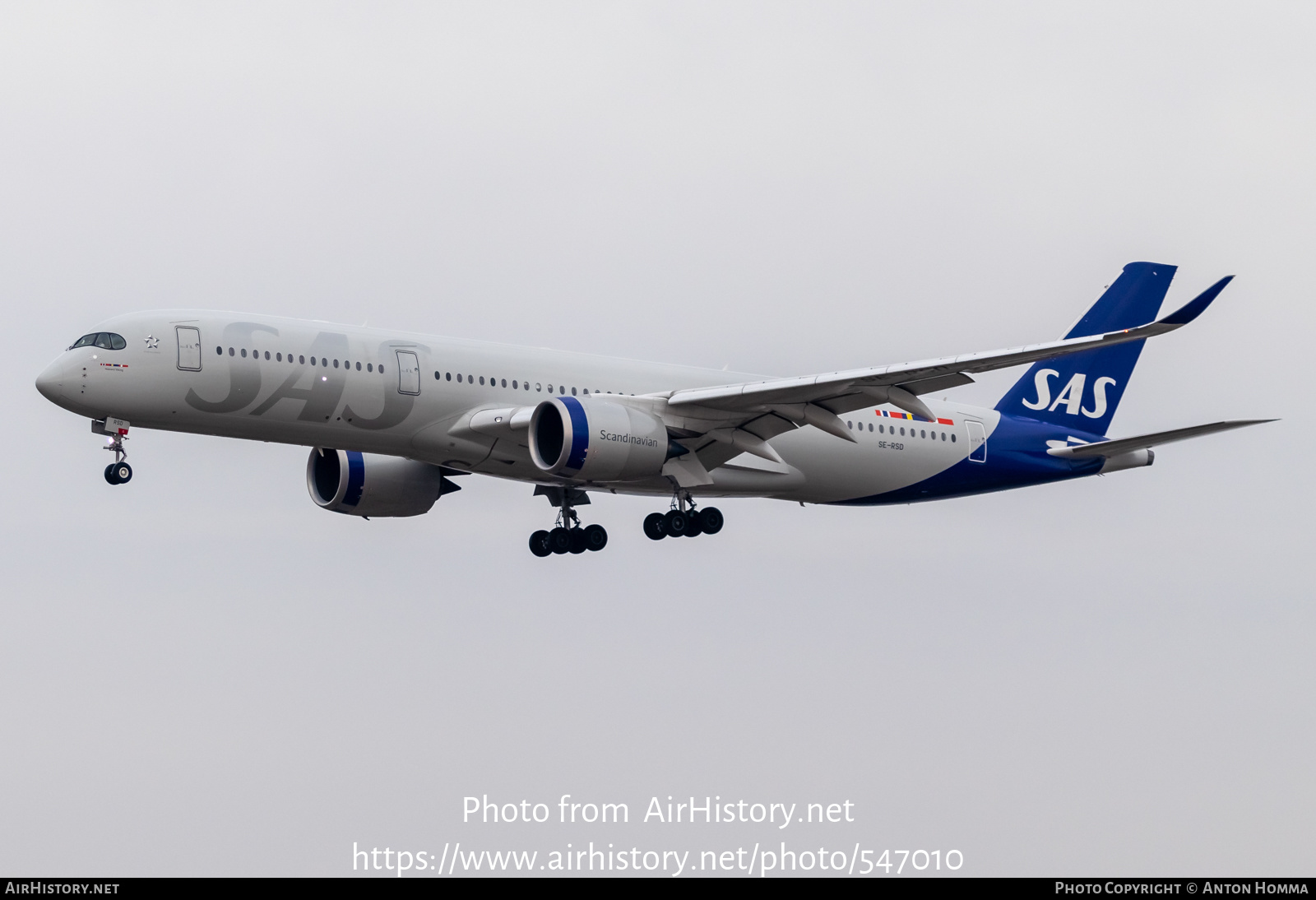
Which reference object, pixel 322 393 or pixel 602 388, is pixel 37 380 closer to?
pixel 322 393

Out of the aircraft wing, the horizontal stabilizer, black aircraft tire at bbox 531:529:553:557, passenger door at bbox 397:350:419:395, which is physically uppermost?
passenger door at bbox 397:350:419:395

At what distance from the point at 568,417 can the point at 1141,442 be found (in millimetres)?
14349

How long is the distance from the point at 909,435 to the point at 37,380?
67.7 feet

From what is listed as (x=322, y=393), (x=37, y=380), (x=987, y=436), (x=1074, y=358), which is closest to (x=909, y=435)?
(x=987, y=436)

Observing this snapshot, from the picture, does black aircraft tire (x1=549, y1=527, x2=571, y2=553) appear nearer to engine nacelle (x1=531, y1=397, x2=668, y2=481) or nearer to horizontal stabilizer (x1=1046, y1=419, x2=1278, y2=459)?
engine nacelle (x1=531, y1=397, x2=668, y2=481)

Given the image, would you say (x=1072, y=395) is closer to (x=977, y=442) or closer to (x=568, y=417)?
(x=977, y=442)

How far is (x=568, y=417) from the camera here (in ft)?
118

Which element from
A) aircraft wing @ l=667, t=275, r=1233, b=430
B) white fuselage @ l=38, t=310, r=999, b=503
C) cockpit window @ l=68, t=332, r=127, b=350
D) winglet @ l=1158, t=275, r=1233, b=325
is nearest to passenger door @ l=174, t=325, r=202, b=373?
white fuselage @ l=38, t=310, r=999, b=503

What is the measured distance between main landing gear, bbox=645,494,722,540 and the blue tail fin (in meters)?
9.87

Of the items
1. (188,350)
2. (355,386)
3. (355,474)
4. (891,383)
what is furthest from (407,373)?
(891,383)

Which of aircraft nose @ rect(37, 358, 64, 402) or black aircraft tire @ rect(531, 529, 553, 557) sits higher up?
aircraft nose @ rect(37, 358, 64, 402)

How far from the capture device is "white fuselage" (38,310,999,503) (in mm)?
34438

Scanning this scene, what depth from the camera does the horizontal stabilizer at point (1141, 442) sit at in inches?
1436

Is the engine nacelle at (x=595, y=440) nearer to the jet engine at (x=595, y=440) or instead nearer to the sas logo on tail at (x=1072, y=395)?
the jet engine at (x=595, y=440)
